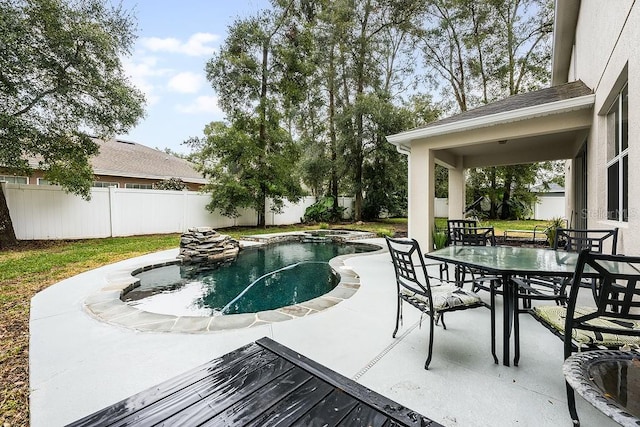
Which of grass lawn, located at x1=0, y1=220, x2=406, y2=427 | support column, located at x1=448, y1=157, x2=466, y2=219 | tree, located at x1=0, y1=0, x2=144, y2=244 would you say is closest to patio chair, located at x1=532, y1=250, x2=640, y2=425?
grass lawn, located at x1=0, y1=220, x2=406, y2=427

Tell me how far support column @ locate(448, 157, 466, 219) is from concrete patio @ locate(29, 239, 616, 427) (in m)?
6.38

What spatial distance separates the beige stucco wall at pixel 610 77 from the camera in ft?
8.61

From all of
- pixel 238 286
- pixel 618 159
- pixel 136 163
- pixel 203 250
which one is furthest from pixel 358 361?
pixel 136 163

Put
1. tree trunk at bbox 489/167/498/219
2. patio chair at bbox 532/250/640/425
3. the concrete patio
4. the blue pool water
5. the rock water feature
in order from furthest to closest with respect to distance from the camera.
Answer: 1. tree trunk at bbox 489/167/498/219
2. the rock water feature
3. the blue pool water
4. the concrete patio
5. patio chair at bbox 532/250/640/425

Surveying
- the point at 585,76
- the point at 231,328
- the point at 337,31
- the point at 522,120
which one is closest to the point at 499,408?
the point at 231,328

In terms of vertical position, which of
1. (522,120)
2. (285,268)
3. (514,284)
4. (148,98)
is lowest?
(285,268)

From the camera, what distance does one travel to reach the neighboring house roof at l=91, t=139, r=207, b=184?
14067mm

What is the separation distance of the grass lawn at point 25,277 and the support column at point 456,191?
7622 millimetres

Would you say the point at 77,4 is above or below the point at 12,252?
above

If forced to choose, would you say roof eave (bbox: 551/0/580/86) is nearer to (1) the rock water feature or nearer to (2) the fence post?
(1) the rock water feature

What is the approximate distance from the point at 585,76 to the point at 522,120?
1.63m

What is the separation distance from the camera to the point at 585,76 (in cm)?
539

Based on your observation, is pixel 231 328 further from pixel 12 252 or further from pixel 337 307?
pixel 12 252

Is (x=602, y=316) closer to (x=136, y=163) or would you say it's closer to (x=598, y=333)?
(x=598, y=333)
